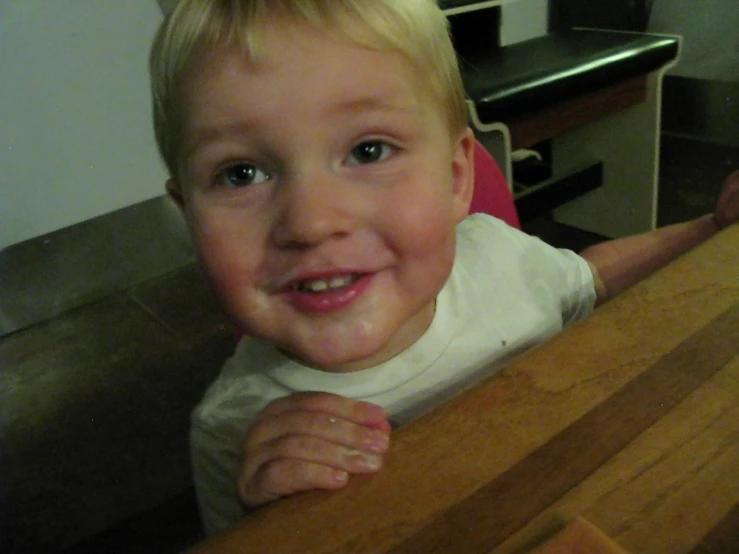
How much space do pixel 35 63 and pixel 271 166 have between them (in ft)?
7.19

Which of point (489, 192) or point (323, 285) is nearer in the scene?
point (323, 285)

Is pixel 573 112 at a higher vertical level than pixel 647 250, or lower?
lower

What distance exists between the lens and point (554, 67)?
5.89 ft

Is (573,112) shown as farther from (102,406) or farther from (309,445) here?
(309,445)

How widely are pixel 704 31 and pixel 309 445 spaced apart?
3.56 metres

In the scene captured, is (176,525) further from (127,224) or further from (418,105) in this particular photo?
(127,224)

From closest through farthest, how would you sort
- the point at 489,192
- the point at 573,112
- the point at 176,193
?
the point at 176,193 → the point at 489,192 → the point at 573,112

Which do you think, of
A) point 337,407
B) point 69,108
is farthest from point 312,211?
point 69,108

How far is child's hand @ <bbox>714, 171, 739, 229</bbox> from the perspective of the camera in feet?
2.37

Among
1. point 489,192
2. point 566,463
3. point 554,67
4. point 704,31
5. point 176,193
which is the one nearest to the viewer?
point 566,463

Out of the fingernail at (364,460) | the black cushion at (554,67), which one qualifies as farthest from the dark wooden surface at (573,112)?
the fingernail at (364,460)

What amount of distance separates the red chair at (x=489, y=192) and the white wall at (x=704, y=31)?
281 centimetres

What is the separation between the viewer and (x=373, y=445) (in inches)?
17.1

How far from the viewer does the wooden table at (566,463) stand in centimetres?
37
